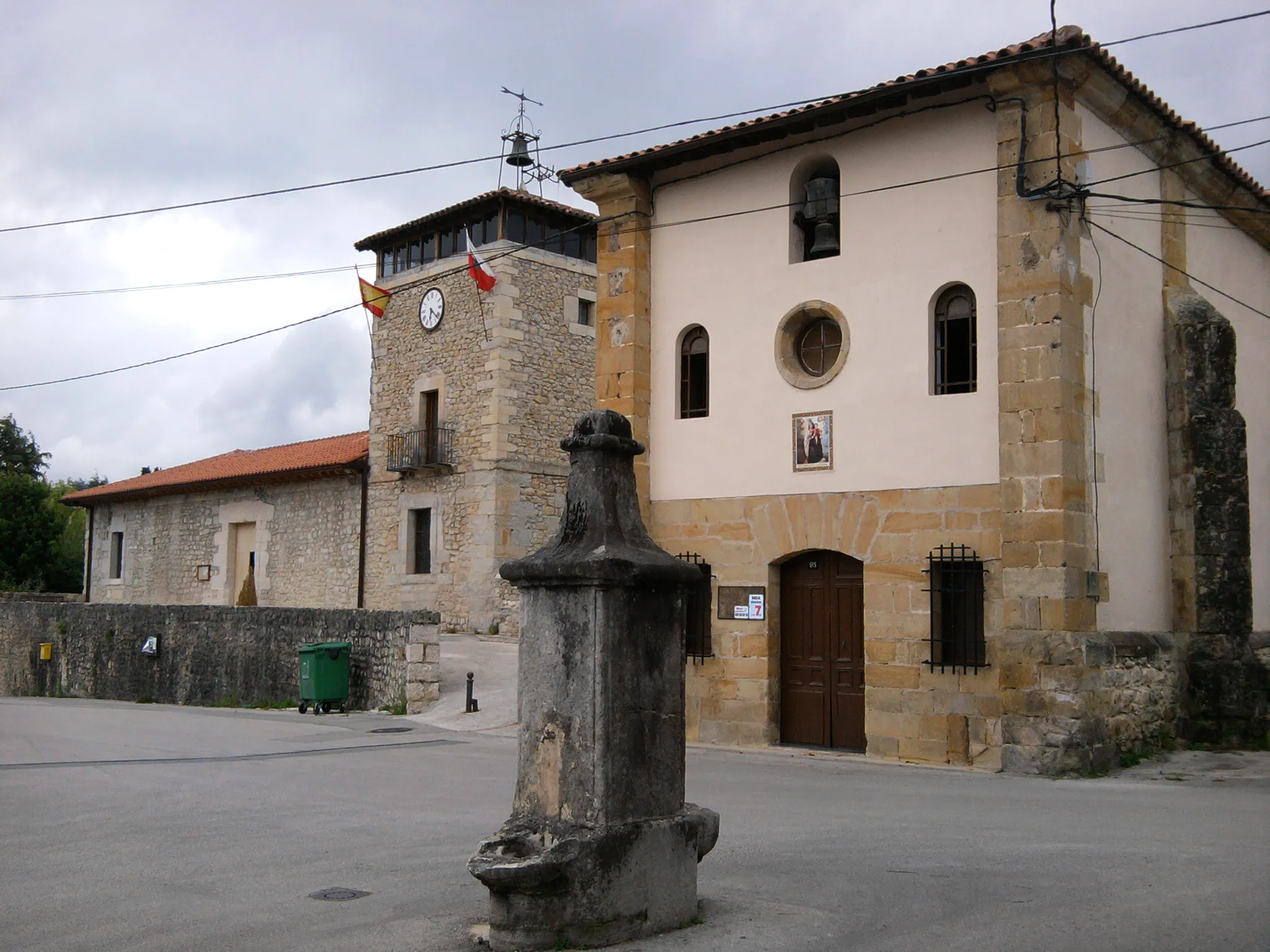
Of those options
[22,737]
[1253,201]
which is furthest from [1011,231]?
[22,737]

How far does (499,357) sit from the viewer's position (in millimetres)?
26297

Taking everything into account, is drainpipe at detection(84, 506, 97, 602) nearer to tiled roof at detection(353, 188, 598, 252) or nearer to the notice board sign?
tiled roof at detection(353, 188, 598, 252)

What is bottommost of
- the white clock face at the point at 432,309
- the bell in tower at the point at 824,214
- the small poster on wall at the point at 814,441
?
the small poster on wall at the point at 814,441

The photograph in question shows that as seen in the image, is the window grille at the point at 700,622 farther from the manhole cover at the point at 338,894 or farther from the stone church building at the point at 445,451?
the stone church building at the point at 445,451

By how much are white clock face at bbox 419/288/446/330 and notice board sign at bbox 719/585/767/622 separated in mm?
15663

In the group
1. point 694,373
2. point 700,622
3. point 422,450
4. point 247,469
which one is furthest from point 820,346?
point 247,469

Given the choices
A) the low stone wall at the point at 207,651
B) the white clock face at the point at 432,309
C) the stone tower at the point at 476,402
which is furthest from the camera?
the white clock face at the point at 432,309

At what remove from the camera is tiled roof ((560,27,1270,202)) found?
11.6m

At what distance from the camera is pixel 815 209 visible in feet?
44.4

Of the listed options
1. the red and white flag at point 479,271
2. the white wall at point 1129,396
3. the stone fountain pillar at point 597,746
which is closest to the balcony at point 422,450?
the red and white flag at point 479,271

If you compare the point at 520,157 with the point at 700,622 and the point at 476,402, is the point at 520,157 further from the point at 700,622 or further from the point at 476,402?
the point at 700,622

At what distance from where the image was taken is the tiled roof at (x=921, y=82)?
11633mm

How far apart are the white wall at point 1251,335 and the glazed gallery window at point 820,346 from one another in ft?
14.8

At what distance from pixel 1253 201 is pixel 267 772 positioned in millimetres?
13583
